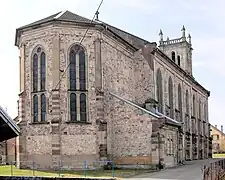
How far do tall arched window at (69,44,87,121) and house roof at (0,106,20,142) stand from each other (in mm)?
18855

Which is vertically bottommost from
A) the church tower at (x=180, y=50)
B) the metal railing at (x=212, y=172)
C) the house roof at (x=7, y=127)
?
the metal railing at (x=212, y=172)

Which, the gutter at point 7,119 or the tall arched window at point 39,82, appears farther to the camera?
the tall arched window at point 39,82

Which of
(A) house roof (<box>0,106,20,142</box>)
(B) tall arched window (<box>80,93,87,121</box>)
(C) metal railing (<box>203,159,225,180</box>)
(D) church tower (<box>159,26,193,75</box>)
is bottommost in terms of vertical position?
(C) metal railing (<box>203,159,225,180</box>)

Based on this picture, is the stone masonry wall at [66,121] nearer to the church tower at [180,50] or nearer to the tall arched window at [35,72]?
the tall arched window at [35,72]

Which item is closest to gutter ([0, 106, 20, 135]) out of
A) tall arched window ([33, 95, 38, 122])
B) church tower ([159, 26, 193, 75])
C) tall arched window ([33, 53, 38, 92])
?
tall arched window ([33, 95, 38, 122])

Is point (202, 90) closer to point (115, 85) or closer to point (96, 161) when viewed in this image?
point (115, 85)

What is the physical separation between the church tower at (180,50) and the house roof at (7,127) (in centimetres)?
5654

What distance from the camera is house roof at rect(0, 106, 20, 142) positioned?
487 inches

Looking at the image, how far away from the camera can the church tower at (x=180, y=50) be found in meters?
69.1

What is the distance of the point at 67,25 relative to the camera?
3366 cm

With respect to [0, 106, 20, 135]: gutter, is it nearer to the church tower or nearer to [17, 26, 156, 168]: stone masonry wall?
[17, 26, 156, 168]: stone masonry wall

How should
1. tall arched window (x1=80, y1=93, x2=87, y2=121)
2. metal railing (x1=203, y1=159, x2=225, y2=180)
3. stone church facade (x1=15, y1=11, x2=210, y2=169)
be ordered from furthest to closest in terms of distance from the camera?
tall arched window (x1=80, y1=93, x2=87, y2=121) → stone church facade (x1=15, y1=11, x2=210, y2=169) → metal railing (x1=203, y1=159, x2=225, y2=180)

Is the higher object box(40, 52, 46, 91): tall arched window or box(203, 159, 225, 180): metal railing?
box(40, 52, 46, 91): tall arched window

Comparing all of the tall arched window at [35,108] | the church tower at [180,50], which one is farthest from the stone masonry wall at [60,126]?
the church tower at [180,50]
